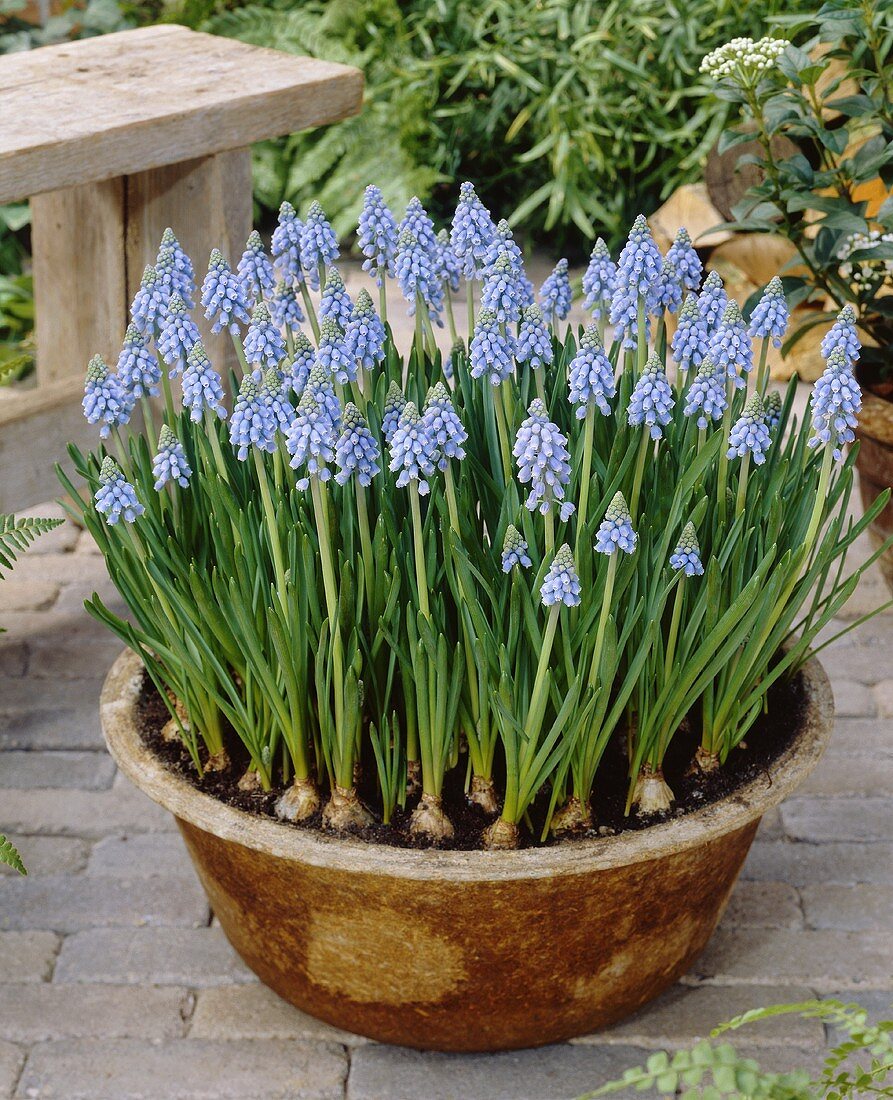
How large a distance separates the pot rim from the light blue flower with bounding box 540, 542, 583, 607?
0.35 m

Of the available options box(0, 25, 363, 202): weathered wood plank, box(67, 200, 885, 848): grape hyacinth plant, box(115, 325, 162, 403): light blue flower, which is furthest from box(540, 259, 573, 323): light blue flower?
box(0, 25, 363, 202): weathered wood plank

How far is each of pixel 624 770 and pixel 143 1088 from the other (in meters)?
0.81

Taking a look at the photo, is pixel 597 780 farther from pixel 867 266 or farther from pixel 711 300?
pixel 867 266

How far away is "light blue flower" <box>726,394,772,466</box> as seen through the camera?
1671 millimetres

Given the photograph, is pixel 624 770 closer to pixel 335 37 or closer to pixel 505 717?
pixel 505 717

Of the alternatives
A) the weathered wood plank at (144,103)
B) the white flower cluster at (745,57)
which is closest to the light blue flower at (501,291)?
the white flower cluster at (745,57)

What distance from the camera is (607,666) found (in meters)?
1.68

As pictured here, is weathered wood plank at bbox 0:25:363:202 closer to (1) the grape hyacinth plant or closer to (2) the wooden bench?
(2) the wooden bench

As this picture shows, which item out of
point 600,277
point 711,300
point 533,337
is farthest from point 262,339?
point 711,300

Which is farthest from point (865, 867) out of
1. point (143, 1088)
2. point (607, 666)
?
point (143, 1088)

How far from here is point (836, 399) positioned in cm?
160

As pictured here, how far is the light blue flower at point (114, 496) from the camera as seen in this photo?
5.61ft

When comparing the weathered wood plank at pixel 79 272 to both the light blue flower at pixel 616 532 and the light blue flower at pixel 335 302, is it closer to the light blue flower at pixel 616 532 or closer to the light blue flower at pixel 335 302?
the light blue flower at pixel 335 302

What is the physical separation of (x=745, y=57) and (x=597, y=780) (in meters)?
1.24
